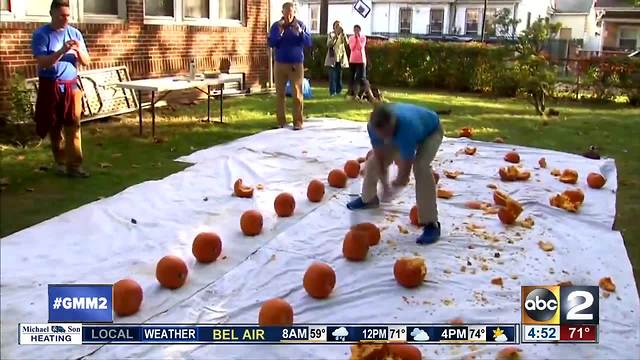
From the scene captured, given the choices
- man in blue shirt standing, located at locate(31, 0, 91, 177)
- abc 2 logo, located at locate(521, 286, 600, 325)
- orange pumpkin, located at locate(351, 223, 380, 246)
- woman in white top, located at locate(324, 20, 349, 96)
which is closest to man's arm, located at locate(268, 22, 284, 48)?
man in blue shirt standing, located at locate(31, 0, 91, 177)

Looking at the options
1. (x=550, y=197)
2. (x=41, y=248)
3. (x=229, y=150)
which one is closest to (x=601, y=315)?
(x=550, y=197)

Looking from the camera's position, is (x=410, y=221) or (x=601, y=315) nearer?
(x=601, y=315)

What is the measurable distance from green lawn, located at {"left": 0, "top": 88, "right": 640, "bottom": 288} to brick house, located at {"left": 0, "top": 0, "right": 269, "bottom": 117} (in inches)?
37.3

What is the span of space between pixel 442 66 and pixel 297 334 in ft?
49.3

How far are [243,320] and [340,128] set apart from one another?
6035 millimetres

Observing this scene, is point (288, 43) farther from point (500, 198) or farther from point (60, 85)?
point (500, 198)

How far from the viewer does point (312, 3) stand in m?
39.2

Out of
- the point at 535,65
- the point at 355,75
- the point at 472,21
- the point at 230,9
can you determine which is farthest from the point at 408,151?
the point at 472,21

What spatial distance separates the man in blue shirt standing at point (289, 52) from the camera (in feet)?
28.1

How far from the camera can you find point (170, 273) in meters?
3.44

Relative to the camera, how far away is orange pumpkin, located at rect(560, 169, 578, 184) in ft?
20.1

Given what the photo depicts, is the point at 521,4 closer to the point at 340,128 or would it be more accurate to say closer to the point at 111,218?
the point at 340,128

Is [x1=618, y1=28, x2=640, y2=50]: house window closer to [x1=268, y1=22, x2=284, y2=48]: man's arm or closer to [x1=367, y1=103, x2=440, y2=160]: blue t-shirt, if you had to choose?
[x1=268, y1=22, x2=284, y2=48]: man's arm

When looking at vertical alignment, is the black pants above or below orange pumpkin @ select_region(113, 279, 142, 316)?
above
